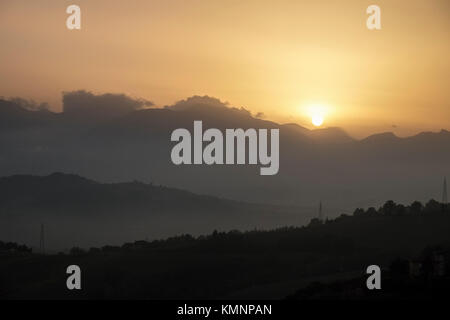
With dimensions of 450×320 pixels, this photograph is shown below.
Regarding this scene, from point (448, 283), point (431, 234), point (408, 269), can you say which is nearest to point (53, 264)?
point (431, 234)

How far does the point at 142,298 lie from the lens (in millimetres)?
88500

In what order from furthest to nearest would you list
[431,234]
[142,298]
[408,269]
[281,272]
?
[431,234], [281,272], [142,298], [408,269]

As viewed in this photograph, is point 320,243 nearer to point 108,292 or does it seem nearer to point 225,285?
point 225,285

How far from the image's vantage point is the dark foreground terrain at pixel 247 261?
88.1 metres

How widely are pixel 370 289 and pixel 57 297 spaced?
128ft

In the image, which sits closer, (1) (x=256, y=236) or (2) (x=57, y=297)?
(2) (x=57, y=297)

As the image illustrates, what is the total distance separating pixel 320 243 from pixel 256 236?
36.4 feet

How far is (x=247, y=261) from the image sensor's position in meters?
103

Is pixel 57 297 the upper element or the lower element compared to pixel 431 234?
lower

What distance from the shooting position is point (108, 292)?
295 ft

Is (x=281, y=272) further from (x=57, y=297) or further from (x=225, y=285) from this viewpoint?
(x=57, y=297)

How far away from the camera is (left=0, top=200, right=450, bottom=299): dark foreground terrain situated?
88062 millimetres

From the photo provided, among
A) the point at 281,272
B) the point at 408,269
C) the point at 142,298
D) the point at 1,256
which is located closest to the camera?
the point at 408,269
